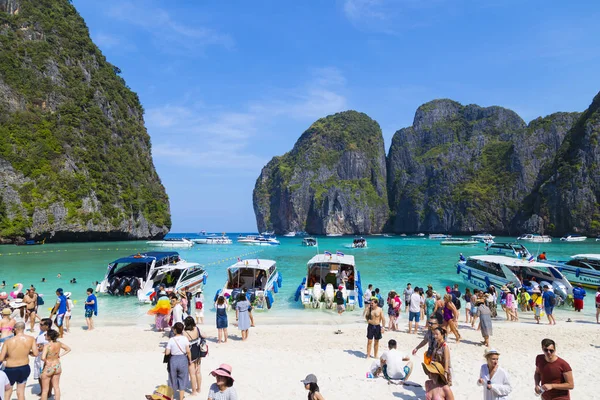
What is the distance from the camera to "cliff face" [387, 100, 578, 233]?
131 metres

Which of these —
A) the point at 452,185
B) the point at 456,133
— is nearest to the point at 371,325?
the point at 452,185

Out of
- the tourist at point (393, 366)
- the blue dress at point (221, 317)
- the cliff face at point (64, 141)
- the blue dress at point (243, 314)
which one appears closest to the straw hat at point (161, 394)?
the tourist at point (393, 366)

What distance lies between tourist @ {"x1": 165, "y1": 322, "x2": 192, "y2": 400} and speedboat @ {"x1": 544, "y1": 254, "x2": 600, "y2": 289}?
2350 cm

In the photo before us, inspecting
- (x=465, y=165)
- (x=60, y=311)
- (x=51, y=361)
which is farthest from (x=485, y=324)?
(x=465, y=165)

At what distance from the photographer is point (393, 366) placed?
8461 mm

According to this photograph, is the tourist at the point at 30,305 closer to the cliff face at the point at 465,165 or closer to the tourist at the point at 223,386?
the tourist at the point at 223,386

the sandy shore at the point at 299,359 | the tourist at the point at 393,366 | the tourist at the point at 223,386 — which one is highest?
the tourist at the point at 223,386

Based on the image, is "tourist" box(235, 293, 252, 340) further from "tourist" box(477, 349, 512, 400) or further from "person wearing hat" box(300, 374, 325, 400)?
"tourist" box(477, 349, 512, 400)

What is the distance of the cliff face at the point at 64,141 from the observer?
58.7m

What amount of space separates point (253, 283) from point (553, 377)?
16066mm

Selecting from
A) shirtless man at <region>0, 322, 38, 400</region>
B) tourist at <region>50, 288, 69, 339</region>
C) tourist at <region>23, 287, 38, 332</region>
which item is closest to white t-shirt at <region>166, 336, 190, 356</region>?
shirtless man at <region>0, 322, 38, 400</region>

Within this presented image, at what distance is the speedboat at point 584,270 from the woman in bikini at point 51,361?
25.3 meters

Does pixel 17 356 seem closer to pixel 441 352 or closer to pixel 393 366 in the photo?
pixel 441 352

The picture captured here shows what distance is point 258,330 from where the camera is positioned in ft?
44.2
